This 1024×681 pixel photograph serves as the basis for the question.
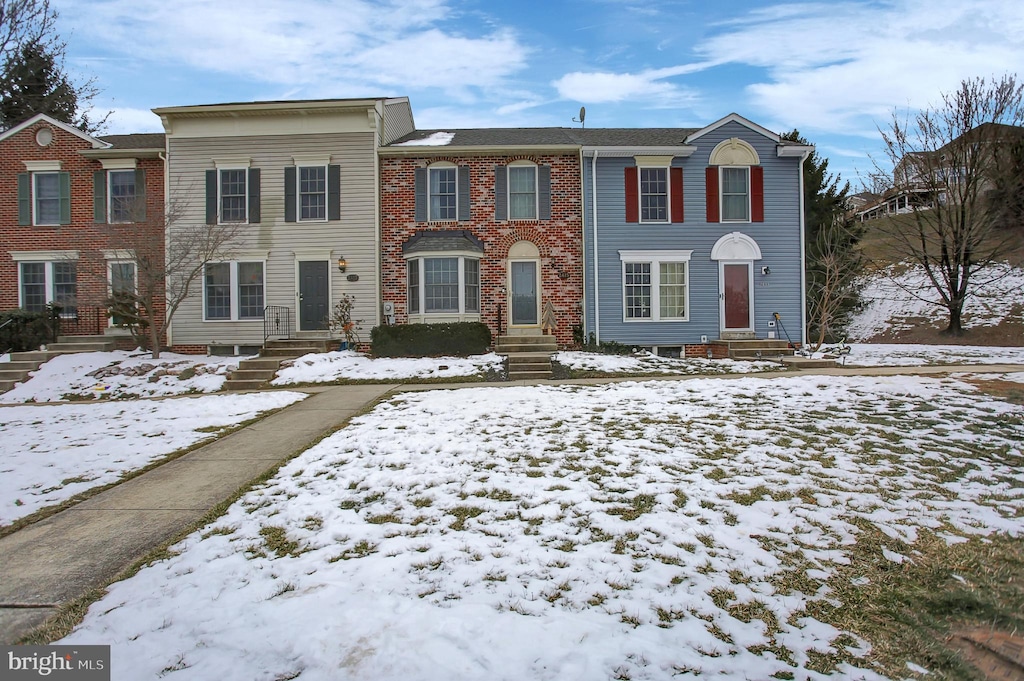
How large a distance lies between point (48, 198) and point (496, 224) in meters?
12.8

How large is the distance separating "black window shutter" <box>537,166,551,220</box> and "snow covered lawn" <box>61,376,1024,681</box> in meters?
10.2

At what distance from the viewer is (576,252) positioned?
54.1ft

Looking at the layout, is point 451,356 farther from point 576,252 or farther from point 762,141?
point 762,141

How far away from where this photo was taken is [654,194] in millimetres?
16531

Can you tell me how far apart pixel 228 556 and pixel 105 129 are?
106ft

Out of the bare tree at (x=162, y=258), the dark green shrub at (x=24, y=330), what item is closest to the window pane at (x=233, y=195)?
the bare tree at (x=162, y=258)

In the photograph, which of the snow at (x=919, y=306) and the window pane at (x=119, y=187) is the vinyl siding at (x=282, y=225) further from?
the snow at (x=919, y=306)

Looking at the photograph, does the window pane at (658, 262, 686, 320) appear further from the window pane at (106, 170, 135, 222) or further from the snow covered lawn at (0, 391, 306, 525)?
the window pane at (106, 170, 135, 222)

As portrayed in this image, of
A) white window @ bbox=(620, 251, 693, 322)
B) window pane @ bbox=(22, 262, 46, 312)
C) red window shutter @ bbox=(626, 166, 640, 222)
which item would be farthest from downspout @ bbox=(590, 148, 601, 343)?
window pane @ bbox=(22, 262, 46, 312)

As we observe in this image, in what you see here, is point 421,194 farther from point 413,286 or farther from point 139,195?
point 139,195

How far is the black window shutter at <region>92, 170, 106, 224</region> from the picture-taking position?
661 inches

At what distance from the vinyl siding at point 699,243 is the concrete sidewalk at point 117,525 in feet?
34.7

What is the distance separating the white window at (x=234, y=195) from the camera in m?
16.5

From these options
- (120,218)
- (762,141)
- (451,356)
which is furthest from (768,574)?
(120,218)
